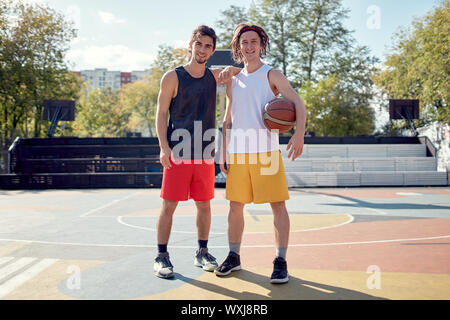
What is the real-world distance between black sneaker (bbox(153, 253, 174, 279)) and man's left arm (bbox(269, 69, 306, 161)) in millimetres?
1409

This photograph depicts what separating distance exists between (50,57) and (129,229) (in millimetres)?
26331

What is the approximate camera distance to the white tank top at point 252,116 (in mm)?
3449

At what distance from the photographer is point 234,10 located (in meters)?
37.1

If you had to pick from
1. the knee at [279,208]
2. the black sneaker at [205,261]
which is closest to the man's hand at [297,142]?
the knee at [279,208]

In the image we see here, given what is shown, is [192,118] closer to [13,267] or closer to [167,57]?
[13,267]

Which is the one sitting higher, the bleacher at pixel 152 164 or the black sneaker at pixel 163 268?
the bleacher at pixel 152 164

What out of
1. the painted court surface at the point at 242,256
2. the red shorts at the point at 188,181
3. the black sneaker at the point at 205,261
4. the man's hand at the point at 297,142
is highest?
the man's hand at the point at 297,142

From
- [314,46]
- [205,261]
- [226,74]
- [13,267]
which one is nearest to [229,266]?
[205,261]

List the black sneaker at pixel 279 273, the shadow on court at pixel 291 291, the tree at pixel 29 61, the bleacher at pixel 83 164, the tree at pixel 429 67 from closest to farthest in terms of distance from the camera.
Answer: the shadow on court at pixel 291 291, the black sneaker at pixel 279 273, the bleacher at pixel 83 164, the tree at pixel 429 67, the tree at pixel 29 61

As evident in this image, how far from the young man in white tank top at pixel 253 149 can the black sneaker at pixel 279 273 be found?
18 millimetres

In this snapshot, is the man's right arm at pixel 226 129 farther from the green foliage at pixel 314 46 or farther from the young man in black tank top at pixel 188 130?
the green foliage at pixel 314 46

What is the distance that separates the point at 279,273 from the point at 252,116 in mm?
1347

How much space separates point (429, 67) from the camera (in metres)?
19.8
